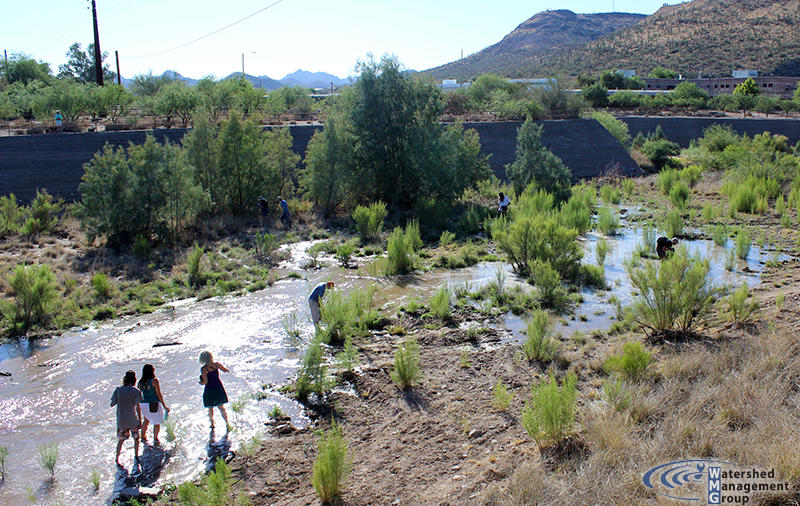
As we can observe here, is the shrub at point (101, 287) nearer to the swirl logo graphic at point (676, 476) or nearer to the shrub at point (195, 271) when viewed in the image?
the shrub at point (195, 271)

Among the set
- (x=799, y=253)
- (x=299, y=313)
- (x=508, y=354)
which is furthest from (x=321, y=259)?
(x=799, y=253)

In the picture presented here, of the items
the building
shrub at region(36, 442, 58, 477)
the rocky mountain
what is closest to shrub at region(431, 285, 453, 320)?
shrub at region(36, 442, 58, 477)

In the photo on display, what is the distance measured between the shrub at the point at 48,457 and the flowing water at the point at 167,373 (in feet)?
0.31

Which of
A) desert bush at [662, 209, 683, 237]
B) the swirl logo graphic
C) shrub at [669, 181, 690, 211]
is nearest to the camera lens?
the swirl logo graphic

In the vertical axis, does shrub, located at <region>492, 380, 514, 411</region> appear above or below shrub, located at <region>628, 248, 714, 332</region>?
below

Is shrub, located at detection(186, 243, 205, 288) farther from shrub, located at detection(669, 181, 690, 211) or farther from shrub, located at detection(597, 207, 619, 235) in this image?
shrub, located at detection(669, 181, 690, 211)

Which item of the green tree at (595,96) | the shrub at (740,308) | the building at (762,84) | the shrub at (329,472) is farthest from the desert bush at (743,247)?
the building at (762,84)

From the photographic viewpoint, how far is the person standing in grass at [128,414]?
714 centimetres

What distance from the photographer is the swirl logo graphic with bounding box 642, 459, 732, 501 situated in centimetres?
507

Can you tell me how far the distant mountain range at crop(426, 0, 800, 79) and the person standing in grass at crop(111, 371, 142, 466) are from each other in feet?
262

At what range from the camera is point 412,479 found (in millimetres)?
6188
